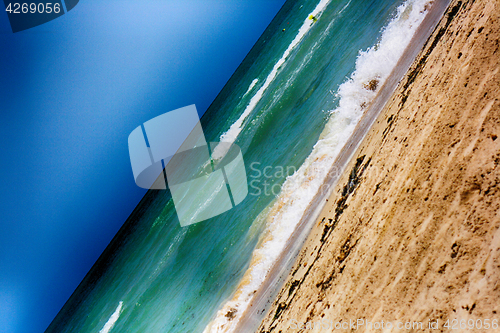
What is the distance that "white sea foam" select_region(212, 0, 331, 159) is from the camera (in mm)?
6070

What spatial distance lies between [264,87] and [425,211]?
15.9ft

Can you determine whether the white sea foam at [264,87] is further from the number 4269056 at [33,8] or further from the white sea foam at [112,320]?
the white sea foam at [112,320]

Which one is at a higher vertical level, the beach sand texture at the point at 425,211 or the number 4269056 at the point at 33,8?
the number 4269056 at the point at 33,8

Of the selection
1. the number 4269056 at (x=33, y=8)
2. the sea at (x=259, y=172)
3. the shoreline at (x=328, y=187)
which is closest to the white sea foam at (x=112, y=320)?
the sea at (x=259, y=172)

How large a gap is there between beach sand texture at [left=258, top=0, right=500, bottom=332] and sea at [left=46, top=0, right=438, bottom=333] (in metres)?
0.78

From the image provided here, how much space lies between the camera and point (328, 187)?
4.00 metres

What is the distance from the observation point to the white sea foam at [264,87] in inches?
239

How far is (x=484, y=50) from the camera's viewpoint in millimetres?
2646

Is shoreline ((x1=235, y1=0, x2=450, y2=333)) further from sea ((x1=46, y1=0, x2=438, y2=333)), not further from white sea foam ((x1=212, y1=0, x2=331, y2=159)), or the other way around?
white sea foam ((x1=212, y1=0, x2=331, y2=159))

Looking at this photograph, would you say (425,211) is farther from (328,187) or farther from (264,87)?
(264,87)

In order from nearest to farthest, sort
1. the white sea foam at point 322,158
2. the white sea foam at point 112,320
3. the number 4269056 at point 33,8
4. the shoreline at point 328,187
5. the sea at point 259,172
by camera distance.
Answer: the number 4269056 at point 33,8 → the shoreline at point 328,187 → the white sea foam at point 322,158 → the sea at point 259,172 → the white sea foam at point 112,320

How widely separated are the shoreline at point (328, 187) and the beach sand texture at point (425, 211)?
204 millimetres

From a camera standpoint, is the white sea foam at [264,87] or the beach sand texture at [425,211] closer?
the beach sand texture at [425,211]

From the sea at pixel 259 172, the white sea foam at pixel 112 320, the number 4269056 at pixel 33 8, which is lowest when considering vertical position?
the white sea foam at pixel 112 320
